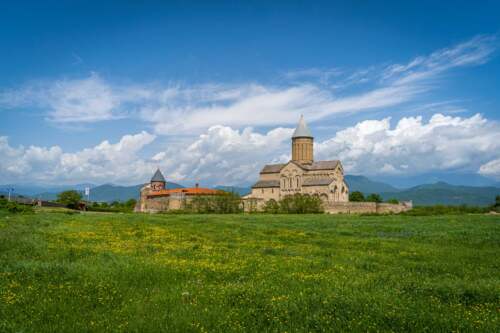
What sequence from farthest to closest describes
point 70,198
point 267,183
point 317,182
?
point 267,183 < point 317,182 < point 70,198

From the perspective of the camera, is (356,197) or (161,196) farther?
(356,197)

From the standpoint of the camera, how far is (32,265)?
37.3 ft

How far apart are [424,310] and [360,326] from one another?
1.54 meters

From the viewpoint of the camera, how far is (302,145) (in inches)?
3952

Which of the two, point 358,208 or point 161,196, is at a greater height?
point 161,196

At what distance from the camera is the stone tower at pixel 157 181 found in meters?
116

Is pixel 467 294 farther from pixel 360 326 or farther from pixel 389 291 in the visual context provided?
pixel 360 326

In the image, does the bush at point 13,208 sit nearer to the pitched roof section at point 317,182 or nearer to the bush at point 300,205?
the bush at point 300,205

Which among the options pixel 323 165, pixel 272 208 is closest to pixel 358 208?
pixel 323 165

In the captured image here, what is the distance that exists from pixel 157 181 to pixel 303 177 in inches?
1706

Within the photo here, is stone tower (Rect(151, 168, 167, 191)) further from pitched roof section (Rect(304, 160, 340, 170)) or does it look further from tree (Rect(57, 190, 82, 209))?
pitched roof section (Rect(304, 160, 340, 170))

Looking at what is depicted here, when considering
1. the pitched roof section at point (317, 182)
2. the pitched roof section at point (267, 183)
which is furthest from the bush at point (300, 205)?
the pitched roof section at point (267, 183)

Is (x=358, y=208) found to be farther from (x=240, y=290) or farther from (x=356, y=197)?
(x=240, y=290)

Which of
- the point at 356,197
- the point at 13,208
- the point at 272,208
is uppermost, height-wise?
the point at 356,197
